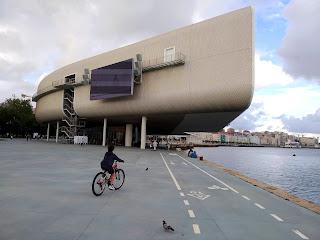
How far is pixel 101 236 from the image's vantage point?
22.7ft

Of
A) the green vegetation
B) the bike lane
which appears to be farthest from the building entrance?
the bike lane

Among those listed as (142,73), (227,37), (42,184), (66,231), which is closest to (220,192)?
(42,184)

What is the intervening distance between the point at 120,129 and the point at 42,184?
73.7m

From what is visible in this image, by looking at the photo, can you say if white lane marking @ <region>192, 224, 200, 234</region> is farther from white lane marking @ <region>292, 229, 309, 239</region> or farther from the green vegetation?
the green vegetation

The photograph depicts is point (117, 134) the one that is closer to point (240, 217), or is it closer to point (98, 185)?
point (98, 185)

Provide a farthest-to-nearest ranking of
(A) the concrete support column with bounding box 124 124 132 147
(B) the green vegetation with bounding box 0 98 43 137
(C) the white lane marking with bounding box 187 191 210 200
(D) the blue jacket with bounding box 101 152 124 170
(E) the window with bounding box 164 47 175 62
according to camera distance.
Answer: (B) the green vegetation with bounding box 0 98 43 137 < (A) the concrete support column with bounding box 124 124 132 147 < (E) the window with bounding box 164 47 175 62 < (C) the white lane marking with bounding box 187 191 210 200 < (D) the blue jacket with bounding box 101 152 124 170

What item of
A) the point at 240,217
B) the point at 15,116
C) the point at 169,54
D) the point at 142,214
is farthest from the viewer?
the point at 15,116

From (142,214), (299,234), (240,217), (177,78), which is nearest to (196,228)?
(142,214)

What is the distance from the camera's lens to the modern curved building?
42.8 meters

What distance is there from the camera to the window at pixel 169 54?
5109 cm

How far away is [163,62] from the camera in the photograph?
2050 inches

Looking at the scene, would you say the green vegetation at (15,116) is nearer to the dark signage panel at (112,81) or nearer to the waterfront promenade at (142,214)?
the dark signage panel at (112,81)

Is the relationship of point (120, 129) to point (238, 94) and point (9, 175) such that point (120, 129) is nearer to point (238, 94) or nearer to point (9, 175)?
point (238, 94)

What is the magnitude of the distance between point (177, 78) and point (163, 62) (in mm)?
4156
